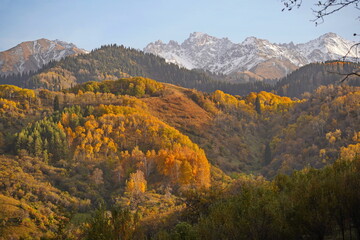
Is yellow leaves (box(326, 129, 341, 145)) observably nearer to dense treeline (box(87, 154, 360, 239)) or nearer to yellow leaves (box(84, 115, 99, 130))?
yellow leaves (box(84, 115, 99, 130))

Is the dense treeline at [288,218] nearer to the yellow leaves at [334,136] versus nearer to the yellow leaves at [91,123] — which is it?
the yellow leaves at [91,123]

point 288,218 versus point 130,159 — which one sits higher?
point 288,218

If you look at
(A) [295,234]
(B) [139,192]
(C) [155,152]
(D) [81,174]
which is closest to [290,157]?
(C) [155,152]

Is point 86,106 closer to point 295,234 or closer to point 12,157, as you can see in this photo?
point 12,157

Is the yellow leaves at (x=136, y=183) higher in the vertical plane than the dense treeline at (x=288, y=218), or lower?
lower

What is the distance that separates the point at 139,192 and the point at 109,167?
22.1m

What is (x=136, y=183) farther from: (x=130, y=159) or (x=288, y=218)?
(x=288, y=218)

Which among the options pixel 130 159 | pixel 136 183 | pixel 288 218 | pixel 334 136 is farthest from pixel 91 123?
pixel 288 218

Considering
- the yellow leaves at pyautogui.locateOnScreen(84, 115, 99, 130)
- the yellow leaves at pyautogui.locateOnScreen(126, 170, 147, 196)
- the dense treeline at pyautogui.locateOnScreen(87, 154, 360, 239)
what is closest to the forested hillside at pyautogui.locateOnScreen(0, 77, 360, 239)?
the yellow leaves at pyautogui.locateOnScreen(126, 170, 147, 196)

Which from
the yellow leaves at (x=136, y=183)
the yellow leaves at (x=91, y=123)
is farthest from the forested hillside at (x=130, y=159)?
the yellow leaves at (x=91, y=123)

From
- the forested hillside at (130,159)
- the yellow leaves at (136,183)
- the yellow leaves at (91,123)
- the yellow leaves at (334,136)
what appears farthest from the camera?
the yellow leaves at (334,136)

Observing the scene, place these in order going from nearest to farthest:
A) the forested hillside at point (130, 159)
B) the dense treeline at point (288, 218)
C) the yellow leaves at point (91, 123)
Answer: the dense treeline at point (288, 218)
the forested hillside at point (130, 159)
the yellow leaves at point (91, 123)

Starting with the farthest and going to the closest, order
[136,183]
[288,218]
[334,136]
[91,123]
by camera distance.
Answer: [334,136] → [91,123] → [136,183] → [288,218]

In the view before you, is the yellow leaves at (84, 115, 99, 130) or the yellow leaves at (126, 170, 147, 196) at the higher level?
the yellow leaves at (84, 115, 99, 130)
